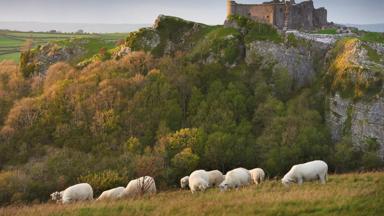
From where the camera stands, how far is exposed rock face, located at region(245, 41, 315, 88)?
54812mm

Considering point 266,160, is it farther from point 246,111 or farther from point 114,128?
point 114,128

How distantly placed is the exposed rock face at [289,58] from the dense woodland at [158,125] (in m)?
1.13

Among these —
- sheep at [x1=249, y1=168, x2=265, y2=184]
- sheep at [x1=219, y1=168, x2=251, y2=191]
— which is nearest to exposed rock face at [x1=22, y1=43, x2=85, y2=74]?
sheep at [x1=249, y1=168, x2=265, y2=184]

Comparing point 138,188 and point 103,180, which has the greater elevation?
point 138,188

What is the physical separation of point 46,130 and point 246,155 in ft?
70.9

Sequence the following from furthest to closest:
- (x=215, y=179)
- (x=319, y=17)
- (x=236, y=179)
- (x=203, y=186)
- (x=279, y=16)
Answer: (x=319, y=17)
(x=279, y=16)
(x=215, y=179)
(x=203, y=186)
(x=236, y=179)

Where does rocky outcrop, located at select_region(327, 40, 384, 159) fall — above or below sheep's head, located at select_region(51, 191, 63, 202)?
above

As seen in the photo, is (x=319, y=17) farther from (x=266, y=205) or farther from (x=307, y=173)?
(x=266, y=205)

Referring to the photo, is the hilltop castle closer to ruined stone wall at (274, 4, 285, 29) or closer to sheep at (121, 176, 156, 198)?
ruined stone wall at (274, 4, 285, 29)

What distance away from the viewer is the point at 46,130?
161ft

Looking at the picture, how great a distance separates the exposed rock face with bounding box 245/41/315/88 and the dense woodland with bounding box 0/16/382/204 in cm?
113

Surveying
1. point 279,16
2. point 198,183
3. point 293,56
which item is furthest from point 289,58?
point 198,183

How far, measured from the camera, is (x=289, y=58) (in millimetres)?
54844

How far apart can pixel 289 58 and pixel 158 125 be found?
59.8ft
